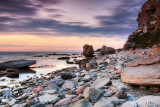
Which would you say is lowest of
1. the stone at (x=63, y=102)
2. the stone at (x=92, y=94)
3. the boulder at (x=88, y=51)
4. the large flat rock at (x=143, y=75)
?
the stone at (x=63, y=102)

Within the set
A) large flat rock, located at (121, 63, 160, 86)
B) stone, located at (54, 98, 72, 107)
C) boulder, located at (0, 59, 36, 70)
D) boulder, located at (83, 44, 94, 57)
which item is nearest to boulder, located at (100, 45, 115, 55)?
boulder, located at (83, 44, 94, 57)

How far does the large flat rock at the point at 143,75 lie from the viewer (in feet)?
Result: 12.6

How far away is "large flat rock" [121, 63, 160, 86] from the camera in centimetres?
384

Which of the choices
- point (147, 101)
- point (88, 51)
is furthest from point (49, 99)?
point (88, 51)

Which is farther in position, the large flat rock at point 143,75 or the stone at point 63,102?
the stone at point 63,102

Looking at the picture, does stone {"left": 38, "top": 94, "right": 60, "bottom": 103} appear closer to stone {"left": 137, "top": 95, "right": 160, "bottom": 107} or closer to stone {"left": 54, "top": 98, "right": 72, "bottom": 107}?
stone {"left": 54, "top": 98, "right": 72, "bottom": 107}

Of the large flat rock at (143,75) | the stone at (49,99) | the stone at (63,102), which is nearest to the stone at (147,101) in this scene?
the large flat rock at (143,75)

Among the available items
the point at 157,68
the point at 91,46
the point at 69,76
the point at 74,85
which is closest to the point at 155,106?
the point at 157,68

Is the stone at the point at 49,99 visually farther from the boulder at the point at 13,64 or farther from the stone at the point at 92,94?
the boulder at the point at 13,64

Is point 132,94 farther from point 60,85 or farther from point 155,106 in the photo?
point 60,85

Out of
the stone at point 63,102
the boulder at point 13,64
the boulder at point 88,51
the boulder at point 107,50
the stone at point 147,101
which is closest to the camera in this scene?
the stone at point 147,101

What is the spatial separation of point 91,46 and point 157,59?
33257 mm

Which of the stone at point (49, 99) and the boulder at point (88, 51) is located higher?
the boulder at point (88, 51)

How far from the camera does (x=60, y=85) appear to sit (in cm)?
620
